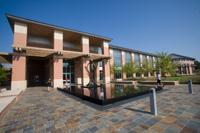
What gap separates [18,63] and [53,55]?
188 inches

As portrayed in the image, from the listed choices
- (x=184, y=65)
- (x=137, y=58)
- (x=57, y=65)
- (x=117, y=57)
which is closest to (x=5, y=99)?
(x=57, y=65)

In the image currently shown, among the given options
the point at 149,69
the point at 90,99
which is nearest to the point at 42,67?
the point at 90,99

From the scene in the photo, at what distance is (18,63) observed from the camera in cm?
1404

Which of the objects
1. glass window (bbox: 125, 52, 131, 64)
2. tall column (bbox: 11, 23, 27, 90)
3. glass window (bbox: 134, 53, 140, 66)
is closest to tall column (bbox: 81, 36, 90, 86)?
tall column (bbox: 11, 23, 27, 90)

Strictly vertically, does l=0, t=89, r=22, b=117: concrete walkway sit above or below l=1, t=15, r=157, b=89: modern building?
below

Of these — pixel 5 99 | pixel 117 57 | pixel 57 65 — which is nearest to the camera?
pixel 5 99

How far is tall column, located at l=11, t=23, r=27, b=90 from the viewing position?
13.6 m

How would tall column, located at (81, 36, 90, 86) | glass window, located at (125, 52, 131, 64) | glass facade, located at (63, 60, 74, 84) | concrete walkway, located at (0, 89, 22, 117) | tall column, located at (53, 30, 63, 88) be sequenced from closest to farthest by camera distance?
concrete walkway, located at (0, 89, 22, 117), tall column, located at (53, 30, 63, 88), tall column, located at (81, 36, 90, 86), glass facade, located at (63, 60, 74, 84), glass window, located at (125, 52, 131, 64)

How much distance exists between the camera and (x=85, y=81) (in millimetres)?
19641

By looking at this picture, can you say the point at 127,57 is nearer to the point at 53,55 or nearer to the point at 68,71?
the point at 68,71

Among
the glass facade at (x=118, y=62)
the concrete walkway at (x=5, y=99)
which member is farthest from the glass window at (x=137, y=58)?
the concrete walkway at (x=5, y=99)

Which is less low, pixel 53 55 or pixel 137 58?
pixel 137 58

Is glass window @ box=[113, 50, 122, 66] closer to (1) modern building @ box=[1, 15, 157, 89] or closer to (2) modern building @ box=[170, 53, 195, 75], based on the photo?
(1) modern building @ box=[1, 15, 157, 89]

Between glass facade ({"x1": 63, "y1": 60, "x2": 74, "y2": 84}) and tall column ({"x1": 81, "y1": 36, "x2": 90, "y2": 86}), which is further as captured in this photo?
glass facade ({"x1": 63, "y1": 60, "x2": 74, "y2": 84})
